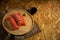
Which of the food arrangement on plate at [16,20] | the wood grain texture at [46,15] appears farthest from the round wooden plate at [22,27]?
the wood grain texture at [46,15]

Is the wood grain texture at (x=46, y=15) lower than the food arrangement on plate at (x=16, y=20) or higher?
lower

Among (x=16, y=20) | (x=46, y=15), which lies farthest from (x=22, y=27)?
(x=46, y=15)

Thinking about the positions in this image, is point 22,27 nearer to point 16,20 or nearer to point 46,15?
point 16,20

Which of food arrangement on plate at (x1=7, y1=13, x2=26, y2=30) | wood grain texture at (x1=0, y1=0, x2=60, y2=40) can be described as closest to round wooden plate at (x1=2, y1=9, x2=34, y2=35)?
food arrangement on plate at (x1=7, y1=13, x2=26, y2=30)

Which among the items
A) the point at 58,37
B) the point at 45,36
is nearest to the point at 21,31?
the point at 45,36

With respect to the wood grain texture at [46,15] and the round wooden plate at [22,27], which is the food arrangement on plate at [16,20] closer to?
the round wooden plate at [22,27]

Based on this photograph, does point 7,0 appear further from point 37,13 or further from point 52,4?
point 52,4

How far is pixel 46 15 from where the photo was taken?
8.01ft

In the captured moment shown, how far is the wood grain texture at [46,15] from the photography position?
2.24m

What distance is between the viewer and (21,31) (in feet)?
6.41

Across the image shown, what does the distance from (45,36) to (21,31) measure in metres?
0.42

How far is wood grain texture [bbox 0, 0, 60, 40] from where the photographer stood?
2.24 meters

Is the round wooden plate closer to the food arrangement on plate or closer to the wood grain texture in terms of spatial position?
the food arrangement on plate

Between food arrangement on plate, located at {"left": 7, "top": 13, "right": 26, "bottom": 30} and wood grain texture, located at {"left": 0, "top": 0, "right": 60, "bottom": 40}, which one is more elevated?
food arrangement on plate, located at {"left": 7, "top": 13, "right": 26, "bottom": 30}
